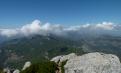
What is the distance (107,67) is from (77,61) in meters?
14.1

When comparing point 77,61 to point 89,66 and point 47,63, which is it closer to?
point 89,66

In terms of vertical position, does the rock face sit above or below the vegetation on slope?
above

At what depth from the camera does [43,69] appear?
387 feet

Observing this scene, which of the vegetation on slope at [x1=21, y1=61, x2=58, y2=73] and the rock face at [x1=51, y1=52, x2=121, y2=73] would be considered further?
the vegetation on slope at [x1=21, y1=61, x2=58, y2=73]

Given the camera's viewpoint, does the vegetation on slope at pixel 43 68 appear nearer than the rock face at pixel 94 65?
No

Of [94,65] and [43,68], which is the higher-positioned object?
[94,65]

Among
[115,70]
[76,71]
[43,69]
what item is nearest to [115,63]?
[115,70]

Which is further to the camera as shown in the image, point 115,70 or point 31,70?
point 31,70

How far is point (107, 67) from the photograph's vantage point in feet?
281

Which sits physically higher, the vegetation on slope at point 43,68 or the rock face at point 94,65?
the rock face at point 94,65

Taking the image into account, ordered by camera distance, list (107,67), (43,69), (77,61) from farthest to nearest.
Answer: (43,69) → (77,61) → (107,67)

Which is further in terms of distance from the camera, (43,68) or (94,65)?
(43,68)

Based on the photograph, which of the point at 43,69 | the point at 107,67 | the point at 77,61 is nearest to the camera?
the point at 107,67

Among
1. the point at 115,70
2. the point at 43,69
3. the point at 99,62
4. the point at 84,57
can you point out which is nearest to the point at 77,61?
the point at 84,57
